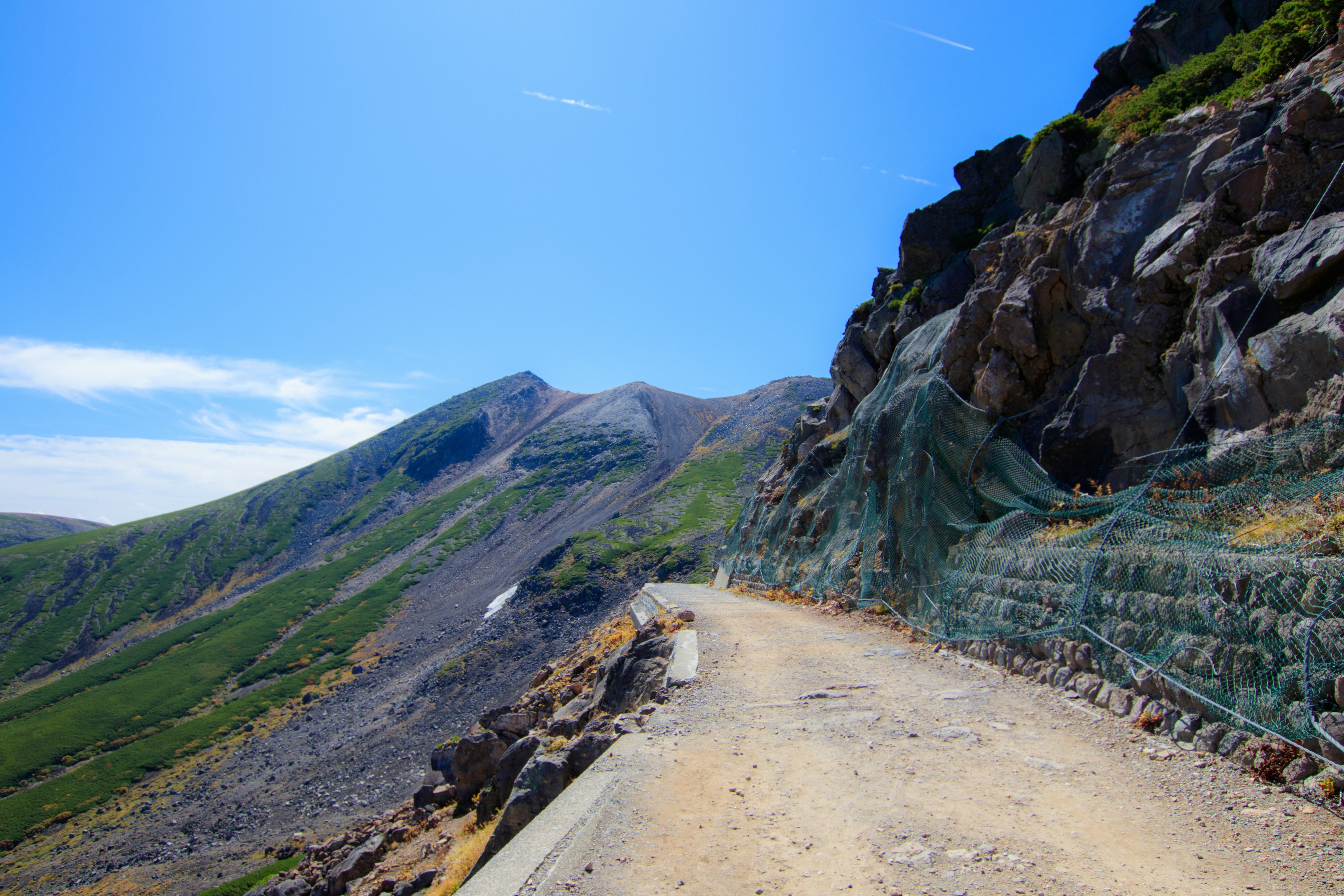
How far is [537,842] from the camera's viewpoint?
484cm

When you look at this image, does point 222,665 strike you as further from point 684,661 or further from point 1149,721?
point 1149,721

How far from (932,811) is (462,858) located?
25.8ft

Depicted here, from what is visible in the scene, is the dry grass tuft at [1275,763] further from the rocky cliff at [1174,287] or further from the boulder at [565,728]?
the boulder at [565,728]

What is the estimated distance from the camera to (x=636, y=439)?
11662 centimetres

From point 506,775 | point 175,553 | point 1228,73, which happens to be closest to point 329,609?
point 175,553

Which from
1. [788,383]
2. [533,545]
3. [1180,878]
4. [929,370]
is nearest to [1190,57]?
[929,370]

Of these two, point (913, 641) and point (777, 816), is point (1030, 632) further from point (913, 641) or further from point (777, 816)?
point (777, 816)

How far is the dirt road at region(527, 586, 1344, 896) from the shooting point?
3883 mm

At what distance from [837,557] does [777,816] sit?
13.2m

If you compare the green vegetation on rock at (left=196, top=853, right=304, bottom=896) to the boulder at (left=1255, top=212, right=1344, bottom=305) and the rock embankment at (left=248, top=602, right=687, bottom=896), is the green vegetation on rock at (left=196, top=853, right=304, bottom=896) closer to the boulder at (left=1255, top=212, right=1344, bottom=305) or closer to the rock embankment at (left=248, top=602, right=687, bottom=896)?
the rock embankment at (left=248, top=602, right=687, bottom=896)

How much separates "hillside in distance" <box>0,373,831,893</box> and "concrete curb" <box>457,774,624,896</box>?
28050 millimetres

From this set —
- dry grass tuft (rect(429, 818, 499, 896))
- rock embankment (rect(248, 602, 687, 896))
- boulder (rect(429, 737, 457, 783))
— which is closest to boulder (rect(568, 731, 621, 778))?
rock embankment (rect(248, 602, 687, 896))

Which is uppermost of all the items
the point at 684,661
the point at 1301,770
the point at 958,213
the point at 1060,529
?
the point at 958,213

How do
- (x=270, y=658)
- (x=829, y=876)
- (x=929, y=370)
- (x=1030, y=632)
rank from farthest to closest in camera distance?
(x=270, y=658), (x=929, y=370), (x=1030, y=632), (x=829, y=876)
